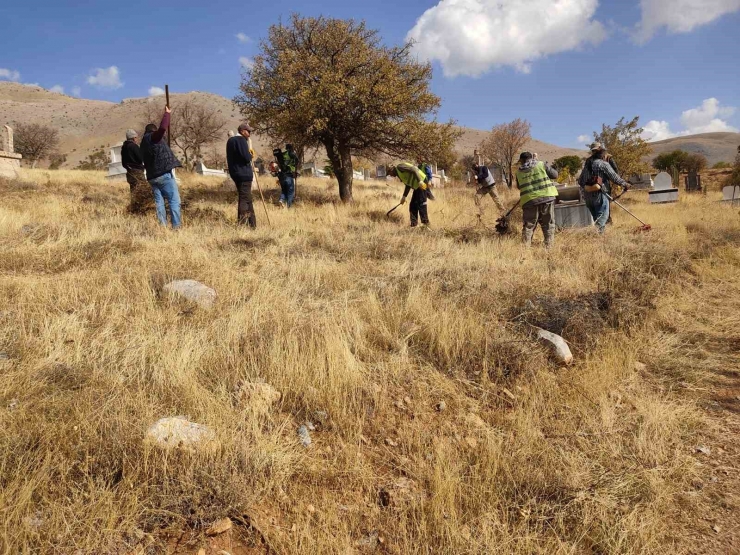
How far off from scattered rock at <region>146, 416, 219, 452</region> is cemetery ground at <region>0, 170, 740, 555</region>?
3cm

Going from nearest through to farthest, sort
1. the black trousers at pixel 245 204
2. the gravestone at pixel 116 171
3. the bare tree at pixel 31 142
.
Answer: the black trousers at pixel 245 204 < the gravestone at pixel 116 171 < the bare tree at pixel 31 142

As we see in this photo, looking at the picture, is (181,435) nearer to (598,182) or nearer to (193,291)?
(193,291)

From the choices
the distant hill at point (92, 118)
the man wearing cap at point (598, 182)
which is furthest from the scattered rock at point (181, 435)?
the distant hill at point (92, 118)

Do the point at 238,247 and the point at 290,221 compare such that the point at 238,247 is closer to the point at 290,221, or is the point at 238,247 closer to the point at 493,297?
the point at 290,221

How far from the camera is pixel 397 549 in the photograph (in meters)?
1.84

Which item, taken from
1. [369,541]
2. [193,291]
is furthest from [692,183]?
[369,541]

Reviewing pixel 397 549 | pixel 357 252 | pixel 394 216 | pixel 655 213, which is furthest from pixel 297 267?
pixel 655 213

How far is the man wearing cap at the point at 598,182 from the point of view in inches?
330

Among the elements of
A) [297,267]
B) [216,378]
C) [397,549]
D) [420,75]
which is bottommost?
[397,549]

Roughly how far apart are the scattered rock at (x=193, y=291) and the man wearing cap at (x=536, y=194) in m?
5.42

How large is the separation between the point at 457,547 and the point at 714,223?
11.7 m

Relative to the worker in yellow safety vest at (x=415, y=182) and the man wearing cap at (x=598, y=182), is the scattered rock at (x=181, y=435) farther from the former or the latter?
the man wearing cap at (x=598, y=182)

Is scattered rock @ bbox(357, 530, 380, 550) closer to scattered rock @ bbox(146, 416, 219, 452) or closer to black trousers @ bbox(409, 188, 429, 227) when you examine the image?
scattered rock @ bbox(146, 416, 219, 452)

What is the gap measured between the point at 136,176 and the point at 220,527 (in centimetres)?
885
